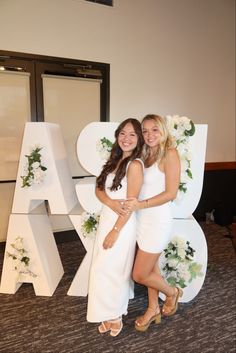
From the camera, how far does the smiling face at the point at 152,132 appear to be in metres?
1.80

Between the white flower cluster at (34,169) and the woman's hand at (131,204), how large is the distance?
0.84 metres

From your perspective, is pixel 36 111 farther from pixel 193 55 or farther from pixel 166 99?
pixel 193 55

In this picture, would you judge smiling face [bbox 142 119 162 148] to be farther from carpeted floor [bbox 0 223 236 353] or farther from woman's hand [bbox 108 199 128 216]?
carpeted floor [bbox 0 223 236 353]

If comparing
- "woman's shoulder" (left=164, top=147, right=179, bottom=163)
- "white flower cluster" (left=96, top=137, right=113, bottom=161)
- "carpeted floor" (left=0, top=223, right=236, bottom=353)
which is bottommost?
"carpeted floor" (left=0, top=223, right=236, bottom=353)

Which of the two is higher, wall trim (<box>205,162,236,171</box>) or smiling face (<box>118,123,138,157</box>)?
smiling face (<box>118,123,138,157</box>)

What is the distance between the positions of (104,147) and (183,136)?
1.96 feet

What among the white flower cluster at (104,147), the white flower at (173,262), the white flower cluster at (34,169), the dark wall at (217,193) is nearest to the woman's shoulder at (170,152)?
the white flower cluster at (104,147)

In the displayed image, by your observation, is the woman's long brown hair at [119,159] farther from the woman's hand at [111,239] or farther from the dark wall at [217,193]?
the dark wall at [217,193]

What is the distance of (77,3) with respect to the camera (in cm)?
326

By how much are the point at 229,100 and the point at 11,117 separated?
3.38 m

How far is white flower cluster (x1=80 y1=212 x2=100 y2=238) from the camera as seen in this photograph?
2264 millimetres

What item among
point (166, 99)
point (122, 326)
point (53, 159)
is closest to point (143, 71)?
point (166, 99)

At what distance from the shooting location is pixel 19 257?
7.79ft

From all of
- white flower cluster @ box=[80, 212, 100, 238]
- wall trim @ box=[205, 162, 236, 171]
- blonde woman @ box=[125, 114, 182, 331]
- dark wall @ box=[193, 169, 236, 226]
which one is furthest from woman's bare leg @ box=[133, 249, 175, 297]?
wall trim @ box=[205, 162, 236, 171]
